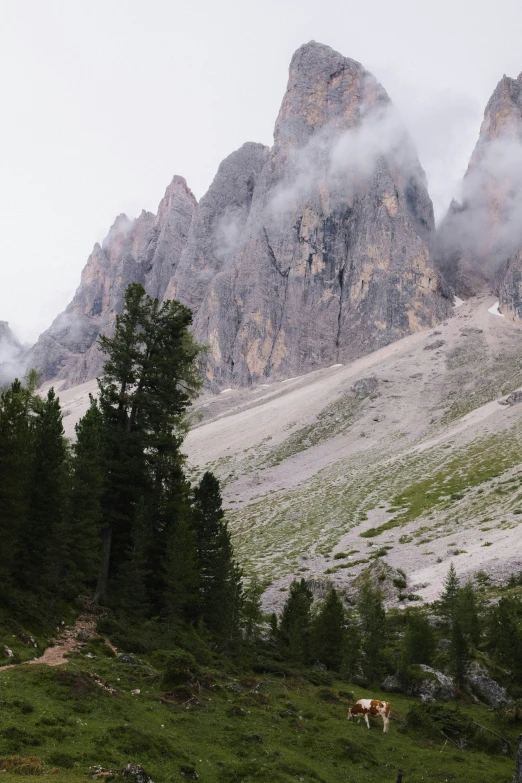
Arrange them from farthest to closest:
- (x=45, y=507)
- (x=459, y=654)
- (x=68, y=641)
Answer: (x=459, y=654) < (x=45, y=507) < (x=68, y=641)

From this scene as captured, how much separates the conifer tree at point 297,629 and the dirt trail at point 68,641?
13.0 meters

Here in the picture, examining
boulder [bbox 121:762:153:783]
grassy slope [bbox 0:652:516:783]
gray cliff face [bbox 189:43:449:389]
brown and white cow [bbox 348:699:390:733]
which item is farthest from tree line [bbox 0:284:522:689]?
gray cliff face [bbox 189:43:449:389]

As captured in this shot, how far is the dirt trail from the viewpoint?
691 inches

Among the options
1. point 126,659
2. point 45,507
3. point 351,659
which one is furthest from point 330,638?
point 45,507

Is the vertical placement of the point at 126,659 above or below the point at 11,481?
below

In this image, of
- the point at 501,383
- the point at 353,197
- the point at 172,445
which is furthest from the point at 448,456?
the point at 353,197

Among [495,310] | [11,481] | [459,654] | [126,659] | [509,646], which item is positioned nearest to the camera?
[126,659]

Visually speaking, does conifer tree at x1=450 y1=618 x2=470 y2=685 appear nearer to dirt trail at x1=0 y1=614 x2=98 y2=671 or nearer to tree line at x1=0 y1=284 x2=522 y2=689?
tree line at x1=0 y1=284 x2=522 y2=689

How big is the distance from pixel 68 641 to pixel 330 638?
19.1 m

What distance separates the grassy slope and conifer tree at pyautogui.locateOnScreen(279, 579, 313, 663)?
1018 cm

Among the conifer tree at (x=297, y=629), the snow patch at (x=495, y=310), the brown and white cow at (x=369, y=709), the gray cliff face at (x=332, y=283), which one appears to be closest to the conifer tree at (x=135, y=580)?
the conifer tree at (x=297, y=629)

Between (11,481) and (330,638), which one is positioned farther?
(330,638)

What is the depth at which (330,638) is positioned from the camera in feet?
113

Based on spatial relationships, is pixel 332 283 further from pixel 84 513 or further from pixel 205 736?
pixel 205 736
